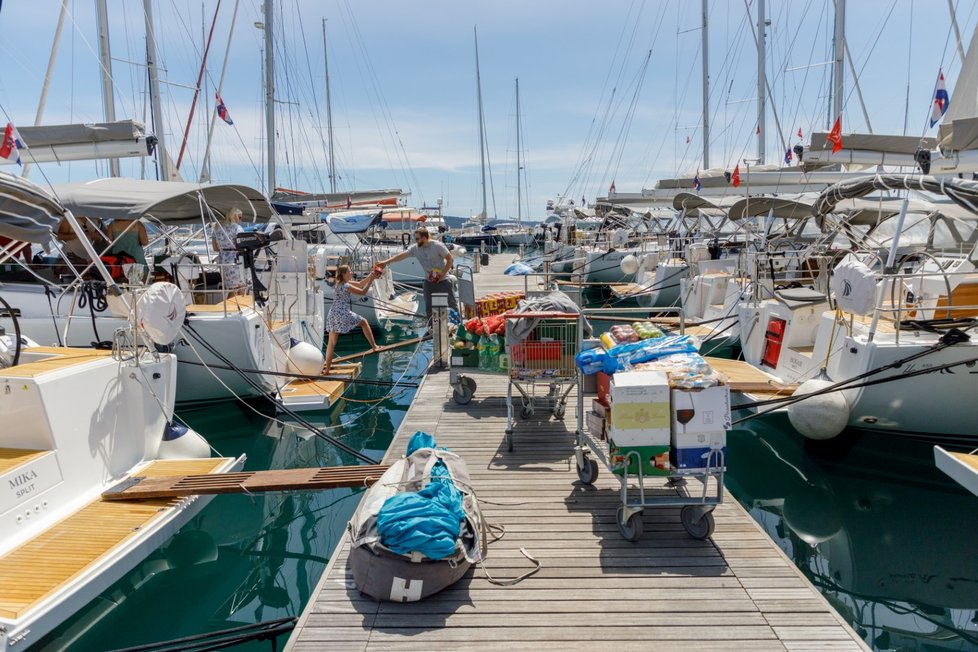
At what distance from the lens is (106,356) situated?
6.43m

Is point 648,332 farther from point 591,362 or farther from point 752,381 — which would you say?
point 752,381

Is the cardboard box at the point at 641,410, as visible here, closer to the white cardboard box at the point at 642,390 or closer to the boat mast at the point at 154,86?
the white cardboard box at the point at 642,390

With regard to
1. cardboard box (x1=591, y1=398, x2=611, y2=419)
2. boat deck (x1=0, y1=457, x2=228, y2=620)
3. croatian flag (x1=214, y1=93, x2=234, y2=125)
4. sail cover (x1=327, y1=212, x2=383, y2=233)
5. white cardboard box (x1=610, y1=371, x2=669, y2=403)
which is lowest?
boat deck (x1=0, y1=457, x2=228, y2=620)

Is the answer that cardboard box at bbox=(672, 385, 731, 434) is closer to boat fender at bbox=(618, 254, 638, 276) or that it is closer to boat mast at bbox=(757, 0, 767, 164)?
boat fender at bbox=(618, 254, 638, 276)

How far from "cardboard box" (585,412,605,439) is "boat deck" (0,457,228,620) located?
11.5 feet

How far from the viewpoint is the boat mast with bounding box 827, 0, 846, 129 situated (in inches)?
745

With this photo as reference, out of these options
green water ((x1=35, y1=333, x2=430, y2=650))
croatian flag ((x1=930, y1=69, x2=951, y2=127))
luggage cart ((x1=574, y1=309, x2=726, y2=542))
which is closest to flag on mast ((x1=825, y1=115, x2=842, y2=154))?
croatian flag ((x1=930, y1=69, x2=951, y2=127))

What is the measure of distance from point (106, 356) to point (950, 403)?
333 inches

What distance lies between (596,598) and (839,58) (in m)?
19.9

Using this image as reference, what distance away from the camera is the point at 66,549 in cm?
481

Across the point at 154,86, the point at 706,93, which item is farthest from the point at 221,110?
the point at 706,93

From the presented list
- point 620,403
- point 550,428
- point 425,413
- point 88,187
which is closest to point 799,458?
point 550,428

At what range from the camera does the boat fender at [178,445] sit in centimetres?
691

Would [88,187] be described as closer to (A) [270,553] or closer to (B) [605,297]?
(A) [270,553]
